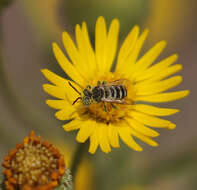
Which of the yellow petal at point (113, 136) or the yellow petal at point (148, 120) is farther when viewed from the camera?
the yellow petal at point (148, 120)

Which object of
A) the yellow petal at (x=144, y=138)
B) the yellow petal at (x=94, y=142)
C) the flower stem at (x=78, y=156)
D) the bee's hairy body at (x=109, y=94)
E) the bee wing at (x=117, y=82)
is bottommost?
the flower stem at (x=78, y=156)

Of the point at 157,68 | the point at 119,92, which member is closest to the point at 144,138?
the point at 119,92

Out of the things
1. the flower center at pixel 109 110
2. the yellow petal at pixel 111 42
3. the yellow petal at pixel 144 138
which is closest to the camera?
the yellow petal at pixel 144 138

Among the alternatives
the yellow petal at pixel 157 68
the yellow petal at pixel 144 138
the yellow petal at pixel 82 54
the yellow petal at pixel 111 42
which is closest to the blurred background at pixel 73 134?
the yellow petal at pixel 111 42

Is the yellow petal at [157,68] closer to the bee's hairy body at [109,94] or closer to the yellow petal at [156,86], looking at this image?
the yellow petal at [156,86]

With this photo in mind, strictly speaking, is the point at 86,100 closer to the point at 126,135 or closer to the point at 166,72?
the point at 126,135

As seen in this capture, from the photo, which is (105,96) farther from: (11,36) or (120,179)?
(11,36)

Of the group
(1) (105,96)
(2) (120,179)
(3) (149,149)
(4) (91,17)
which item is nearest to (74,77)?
(1) (105,96)

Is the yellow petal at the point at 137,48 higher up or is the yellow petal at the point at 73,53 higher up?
the yellow petal at the point at 137,48
